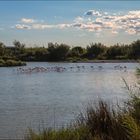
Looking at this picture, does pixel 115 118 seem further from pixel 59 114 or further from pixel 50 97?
pixel 50 97

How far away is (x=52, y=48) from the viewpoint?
351ft

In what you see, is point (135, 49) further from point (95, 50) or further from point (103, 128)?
point (103, 128)

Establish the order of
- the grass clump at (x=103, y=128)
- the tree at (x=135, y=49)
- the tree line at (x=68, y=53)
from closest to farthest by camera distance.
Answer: the grass clump at (x=103, y=128) → the tree at (x=135, y=49) → the tree line at (x=68, y=53)

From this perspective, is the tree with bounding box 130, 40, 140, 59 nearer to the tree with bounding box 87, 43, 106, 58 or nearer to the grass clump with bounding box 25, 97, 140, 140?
the tree with bounding box 87, 43, 106, 58

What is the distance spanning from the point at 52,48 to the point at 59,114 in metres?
89.9

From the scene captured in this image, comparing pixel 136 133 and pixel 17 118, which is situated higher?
pixel 136 133

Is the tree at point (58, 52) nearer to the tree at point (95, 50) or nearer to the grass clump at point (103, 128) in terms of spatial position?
the tree at point (95, 50)

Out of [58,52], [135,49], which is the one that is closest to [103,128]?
[135,49]

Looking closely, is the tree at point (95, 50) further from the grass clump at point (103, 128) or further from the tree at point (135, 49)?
the grass clump at point (103, 128)

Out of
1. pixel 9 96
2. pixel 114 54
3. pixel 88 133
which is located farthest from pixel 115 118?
pixel 114 54

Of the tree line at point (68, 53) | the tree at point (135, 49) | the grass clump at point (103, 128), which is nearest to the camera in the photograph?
the grass clump at point (103, 128)

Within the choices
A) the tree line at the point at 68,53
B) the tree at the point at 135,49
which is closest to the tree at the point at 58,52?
the tree line at the point at 68,53

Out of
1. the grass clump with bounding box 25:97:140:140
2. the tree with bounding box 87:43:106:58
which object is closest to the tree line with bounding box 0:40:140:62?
the tree with bounding box 87:43:106:58

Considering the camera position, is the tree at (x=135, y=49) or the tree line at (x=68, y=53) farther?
the tree line at (x=68, y=53)
